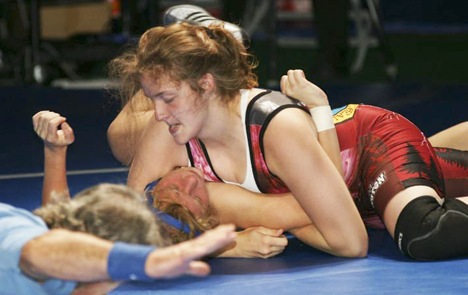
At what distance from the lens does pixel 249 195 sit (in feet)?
10.2

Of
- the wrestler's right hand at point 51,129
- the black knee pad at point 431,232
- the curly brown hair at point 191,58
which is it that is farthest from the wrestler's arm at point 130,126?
the black knee pad at point 431,232

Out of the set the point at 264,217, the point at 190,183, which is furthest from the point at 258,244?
the point at 190,183

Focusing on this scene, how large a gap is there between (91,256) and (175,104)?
1.00m

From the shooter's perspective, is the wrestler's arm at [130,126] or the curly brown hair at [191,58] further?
the wrestler's arm at [130,126]

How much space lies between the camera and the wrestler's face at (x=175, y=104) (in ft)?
9.44

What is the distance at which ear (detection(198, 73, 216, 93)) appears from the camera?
2969mm

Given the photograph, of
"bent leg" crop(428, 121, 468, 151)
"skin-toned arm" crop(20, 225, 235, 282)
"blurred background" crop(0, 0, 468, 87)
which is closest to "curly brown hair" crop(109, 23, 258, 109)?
"bent leg" crop(428, 121, 468, 151)

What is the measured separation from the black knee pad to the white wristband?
32cm

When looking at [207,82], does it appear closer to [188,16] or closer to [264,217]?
[264,217]

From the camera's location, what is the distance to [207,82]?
2.98 m

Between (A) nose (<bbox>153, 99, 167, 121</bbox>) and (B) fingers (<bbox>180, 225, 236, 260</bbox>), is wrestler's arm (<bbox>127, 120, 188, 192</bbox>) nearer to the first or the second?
(A) nose (<bbox>153, 99, 167, 121</bbox>)

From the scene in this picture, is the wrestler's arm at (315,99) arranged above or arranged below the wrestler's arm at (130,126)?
above

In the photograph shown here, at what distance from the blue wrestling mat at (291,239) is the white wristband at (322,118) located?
365mm

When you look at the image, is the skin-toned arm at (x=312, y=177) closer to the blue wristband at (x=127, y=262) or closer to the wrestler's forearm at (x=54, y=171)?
the wrestler's forearm at (x=54, y=171)
